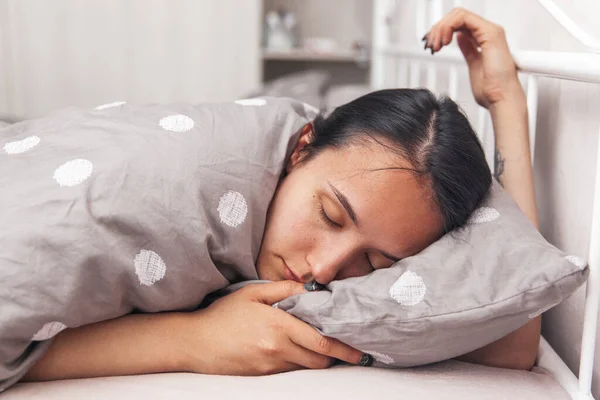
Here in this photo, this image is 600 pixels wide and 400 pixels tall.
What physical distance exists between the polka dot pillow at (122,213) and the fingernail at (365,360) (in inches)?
7.6

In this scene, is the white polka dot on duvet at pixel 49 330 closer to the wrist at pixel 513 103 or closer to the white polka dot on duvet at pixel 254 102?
the white polka dot on duvet at pixel 254 102

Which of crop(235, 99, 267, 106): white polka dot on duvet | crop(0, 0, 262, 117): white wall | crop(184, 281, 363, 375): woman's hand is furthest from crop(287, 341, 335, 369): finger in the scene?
crop(0, 0, 262, 117): white wall

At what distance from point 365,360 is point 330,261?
128mm

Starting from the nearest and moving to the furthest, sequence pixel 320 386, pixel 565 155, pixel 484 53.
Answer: pixel 320 386 < pixel 565 155 < pixel 484 53

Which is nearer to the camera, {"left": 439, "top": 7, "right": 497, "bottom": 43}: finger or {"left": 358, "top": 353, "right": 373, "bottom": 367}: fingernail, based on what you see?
{"left": 358, "top": 353, "right": 373, "bottom": 367}: fingernail

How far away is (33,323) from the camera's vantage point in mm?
651

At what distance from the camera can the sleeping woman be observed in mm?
724

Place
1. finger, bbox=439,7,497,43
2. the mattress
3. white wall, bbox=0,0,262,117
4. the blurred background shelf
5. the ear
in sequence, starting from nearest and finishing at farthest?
the mattress
the ear
finger, bbox=439,7,497,43
white wall, bbox=0,0,262,117
the blurred background shelf

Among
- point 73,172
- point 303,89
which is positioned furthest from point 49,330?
point 303,89

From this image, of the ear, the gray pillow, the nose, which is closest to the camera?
the nose

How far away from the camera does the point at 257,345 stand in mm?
716

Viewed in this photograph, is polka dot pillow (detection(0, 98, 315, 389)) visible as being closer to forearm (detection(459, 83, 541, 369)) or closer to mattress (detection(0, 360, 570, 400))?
mattress (detection(0, 360, 570, 400))

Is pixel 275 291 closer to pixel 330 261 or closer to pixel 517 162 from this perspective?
pixel 330 261

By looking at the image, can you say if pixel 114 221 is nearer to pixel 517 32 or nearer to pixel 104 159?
pixel 104 159
